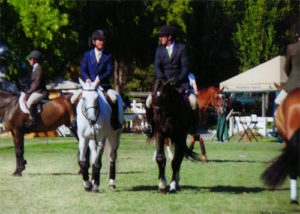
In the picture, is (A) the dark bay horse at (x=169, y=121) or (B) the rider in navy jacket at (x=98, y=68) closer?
(A) the dark bay horse at (x=169, y=121)

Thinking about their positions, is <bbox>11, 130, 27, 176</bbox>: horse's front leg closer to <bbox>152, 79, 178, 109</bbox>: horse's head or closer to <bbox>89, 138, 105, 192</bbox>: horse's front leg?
<bbox>89, 138, 105, 192</bbox>: horse's front leg

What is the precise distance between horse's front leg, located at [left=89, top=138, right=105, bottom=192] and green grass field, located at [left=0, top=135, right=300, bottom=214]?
0.30 meters

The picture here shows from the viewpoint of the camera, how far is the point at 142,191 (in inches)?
459

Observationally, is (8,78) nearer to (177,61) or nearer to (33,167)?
(33,167)

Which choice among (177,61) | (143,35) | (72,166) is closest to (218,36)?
(143,35)

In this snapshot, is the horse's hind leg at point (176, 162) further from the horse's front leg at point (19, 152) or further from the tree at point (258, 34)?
the tree at point (258, 34)

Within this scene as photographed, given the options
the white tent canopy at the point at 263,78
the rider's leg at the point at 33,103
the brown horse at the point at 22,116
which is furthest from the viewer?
the white tent canopy at the point at 263,78

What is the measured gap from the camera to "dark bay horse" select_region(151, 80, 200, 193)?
1118cm

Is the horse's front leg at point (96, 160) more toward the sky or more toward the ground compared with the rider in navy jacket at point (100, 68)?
more toward the ground

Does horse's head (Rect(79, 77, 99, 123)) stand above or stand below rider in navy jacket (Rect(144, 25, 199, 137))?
below

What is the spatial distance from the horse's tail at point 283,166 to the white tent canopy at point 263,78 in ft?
68.2

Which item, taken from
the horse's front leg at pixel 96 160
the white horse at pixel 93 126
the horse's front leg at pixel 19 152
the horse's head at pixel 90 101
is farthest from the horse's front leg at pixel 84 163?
the horse's front leg at pixel 19 152

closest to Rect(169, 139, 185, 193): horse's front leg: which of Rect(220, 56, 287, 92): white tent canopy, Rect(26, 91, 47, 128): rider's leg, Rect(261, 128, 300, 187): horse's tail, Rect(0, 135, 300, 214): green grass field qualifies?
Rect(0, 135, 300, 214): green grass field

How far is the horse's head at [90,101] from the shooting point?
37.2 ft
